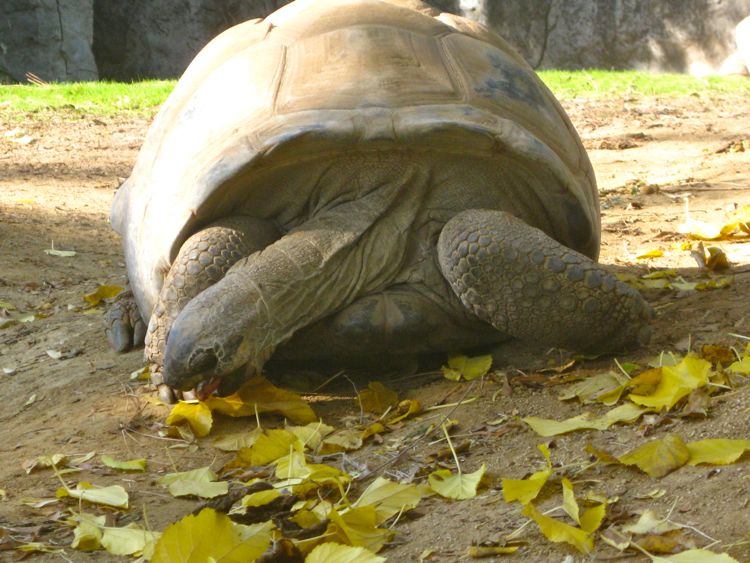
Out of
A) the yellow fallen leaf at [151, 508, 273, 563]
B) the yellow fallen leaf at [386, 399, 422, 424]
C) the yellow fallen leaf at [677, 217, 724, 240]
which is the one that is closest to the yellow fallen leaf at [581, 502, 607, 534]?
the yellow fallen leaf at [151, 508, 273, 563]

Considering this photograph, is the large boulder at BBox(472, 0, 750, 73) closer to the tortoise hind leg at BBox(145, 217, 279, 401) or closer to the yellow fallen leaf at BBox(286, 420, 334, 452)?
the tortoise hind leg at BBox(145, 217, 279, 401)

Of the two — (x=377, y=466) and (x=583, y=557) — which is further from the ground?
(x=583, y=557)

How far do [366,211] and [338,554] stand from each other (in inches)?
65.0

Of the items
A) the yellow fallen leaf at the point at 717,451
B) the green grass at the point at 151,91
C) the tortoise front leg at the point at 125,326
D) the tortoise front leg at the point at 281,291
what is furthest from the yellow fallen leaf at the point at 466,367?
the green grass at the point at 151,91

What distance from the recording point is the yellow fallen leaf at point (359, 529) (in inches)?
79.3

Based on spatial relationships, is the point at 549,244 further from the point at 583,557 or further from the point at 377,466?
the point at 583,557

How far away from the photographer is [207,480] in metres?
2.60

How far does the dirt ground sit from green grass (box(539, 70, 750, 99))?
11.2 ft

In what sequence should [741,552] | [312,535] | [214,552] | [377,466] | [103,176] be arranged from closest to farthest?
[741,552] < [214,552] < [312,535] < [377,466] < [103,176]

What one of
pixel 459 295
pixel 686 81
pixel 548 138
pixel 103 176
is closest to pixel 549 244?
pixel 459 295

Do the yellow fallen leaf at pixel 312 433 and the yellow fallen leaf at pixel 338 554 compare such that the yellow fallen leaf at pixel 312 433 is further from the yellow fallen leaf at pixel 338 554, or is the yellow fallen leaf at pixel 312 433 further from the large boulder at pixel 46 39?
the large boulder at pixel 46 39

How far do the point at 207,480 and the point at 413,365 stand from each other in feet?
3.22

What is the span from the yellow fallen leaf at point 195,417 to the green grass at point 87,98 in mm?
7087

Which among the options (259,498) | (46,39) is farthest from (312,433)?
(46,39)
